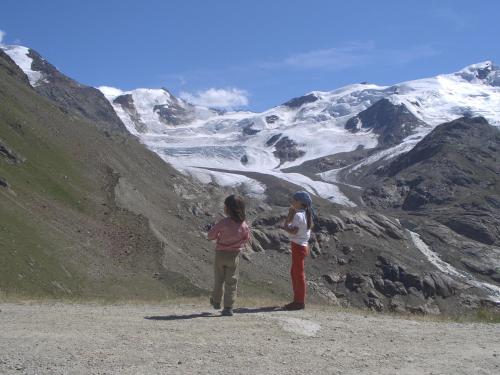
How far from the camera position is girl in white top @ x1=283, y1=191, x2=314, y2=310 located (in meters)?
15.7

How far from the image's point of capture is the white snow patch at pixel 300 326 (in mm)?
12633

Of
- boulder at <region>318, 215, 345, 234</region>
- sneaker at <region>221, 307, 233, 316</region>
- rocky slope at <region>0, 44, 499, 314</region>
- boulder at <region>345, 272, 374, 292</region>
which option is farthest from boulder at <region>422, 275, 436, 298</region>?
sneaker at <region>221, 307, 233, 316</region>

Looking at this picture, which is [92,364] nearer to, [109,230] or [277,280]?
[109,230]

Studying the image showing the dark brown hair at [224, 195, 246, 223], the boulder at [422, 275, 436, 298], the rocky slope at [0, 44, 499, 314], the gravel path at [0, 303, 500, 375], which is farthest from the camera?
the boulder at [422, 275, 436, 298]

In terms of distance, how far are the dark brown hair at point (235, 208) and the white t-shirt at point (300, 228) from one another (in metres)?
1.60

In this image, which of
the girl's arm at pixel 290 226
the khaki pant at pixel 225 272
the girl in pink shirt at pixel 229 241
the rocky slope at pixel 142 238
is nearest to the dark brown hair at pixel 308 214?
the girl's arm at pixel 290 226

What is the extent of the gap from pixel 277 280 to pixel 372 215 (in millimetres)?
51227

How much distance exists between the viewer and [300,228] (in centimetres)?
1570

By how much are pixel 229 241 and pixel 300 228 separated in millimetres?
2012

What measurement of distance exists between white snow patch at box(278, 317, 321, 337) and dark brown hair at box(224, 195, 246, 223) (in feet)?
8.42

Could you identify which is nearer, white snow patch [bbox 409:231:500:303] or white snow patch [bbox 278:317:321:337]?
white snow patch [bbox 278:317:321:337]

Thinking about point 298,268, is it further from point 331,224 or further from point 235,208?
point 331,224

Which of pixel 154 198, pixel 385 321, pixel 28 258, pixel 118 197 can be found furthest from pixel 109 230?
pixel 385 321

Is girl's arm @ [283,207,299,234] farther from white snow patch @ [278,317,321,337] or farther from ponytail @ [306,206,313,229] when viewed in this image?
white snow patch @ [278,317,321,337]
